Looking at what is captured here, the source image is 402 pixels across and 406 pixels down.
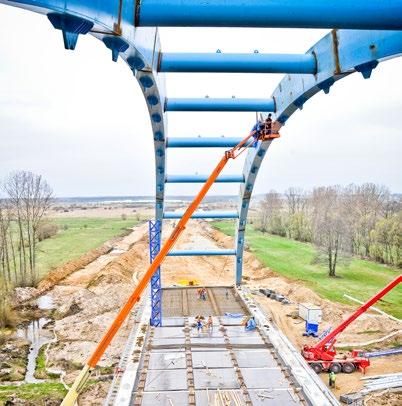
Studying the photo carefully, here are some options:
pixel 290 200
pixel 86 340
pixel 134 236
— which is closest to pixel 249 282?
pixel 86 340

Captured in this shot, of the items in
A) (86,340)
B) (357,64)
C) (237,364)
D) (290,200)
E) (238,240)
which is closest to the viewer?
(357,64)

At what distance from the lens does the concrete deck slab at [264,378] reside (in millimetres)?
12273

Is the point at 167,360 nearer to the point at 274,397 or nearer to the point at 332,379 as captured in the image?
the point at 274,397

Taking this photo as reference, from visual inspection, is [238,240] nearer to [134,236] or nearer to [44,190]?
[44,190]

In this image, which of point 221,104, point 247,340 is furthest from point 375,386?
point 221,104

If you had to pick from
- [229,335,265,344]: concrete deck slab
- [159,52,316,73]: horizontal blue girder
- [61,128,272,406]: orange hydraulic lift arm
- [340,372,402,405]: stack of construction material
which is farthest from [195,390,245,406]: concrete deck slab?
[159,52,316,73]: horizontal blue girder

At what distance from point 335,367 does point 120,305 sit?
16180 millimetres

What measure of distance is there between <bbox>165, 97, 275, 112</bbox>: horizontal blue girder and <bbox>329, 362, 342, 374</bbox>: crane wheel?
435 inches

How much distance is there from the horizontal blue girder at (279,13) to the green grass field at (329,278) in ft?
80.1

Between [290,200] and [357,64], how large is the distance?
80090 mm

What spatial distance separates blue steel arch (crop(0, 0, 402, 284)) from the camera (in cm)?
509

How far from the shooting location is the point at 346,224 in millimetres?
38750

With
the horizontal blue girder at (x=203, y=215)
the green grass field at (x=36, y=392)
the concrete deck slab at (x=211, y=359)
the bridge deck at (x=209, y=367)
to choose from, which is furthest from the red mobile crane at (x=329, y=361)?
the green grass field at (x=36, y=392)

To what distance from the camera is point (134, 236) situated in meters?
73.2
